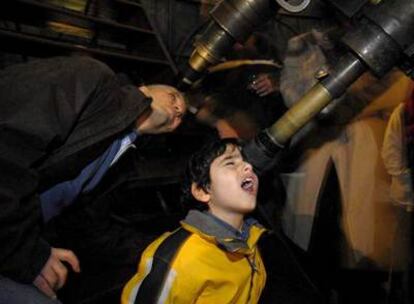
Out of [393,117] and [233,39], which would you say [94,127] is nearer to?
[233,39]

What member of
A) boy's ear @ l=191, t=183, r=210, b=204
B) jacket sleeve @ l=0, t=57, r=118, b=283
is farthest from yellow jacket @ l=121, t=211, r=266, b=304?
jacket sleeve @ l=0, t=57, r=118, b=283

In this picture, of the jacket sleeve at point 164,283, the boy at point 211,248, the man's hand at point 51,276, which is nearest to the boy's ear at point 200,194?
the boy at point 211,248

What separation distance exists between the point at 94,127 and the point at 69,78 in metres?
0.18

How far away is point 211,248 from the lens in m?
1.39

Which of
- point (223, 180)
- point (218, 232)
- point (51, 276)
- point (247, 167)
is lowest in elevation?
point (51, 276)

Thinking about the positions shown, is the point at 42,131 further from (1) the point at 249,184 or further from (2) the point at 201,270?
(1) the point at 249,184

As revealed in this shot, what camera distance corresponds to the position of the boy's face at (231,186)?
147 centimetres

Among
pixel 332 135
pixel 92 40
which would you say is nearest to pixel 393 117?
pixel 332 135

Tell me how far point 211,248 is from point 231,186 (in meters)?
0.26

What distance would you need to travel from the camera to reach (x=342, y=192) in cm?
176

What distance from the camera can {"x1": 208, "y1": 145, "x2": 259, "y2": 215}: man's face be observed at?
1471mm

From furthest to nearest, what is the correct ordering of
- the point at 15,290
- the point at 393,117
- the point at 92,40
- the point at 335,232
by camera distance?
1. the point at 92,40
2. the point at 335,232
3. the point at 393,117
4. the point at 15,290

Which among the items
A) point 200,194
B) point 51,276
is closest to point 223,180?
point 200,194

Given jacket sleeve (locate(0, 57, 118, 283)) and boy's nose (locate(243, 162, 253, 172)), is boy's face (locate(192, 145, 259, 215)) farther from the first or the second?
jacket sleeve (locate(0, 57, 118, 283))
